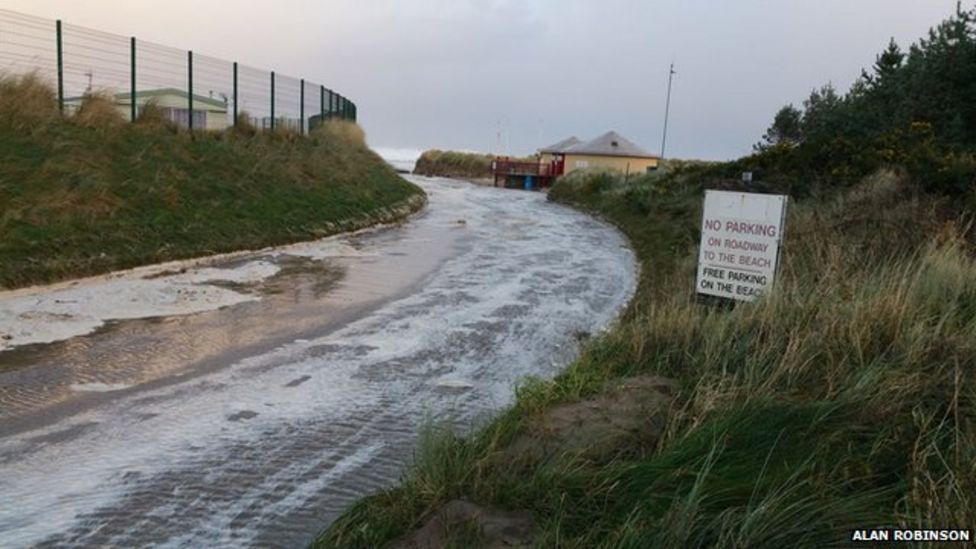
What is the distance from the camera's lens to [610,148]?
66188mm

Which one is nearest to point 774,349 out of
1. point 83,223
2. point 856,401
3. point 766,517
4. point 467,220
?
point 856,401

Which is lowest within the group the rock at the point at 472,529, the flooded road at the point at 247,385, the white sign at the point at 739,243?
the flooded road at the point at 247,385

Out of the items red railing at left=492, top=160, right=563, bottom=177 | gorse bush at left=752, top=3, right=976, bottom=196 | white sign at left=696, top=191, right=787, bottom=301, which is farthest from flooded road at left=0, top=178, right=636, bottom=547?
red railing at left=492, top=160, right=563, bottom=177

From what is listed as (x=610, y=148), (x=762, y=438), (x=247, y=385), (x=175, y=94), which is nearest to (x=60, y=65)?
(x=175, y=94)

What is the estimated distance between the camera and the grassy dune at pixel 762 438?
129 inches

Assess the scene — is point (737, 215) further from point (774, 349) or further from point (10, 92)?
point (10, 92)

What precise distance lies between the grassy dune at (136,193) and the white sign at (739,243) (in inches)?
295

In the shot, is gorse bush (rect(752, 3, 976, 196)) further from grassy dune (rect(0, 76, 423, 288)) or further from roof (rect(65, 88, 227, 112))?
roof (rect(65, 88, 227, 112))

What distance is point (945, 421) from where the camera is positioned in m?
4.16

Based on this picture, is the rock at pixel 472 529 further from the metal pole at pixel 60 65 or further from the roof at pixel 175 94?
the roof at pixel 175 94

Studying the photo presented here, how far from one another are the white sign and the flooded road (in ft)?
5.28

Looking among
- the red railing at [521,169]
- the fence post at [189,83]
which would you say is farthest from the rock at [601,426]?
the red railing at [521,169]

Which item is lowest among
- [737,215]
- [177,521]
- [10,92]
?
[177,521]

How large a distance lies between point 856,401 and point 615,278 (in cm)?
910
